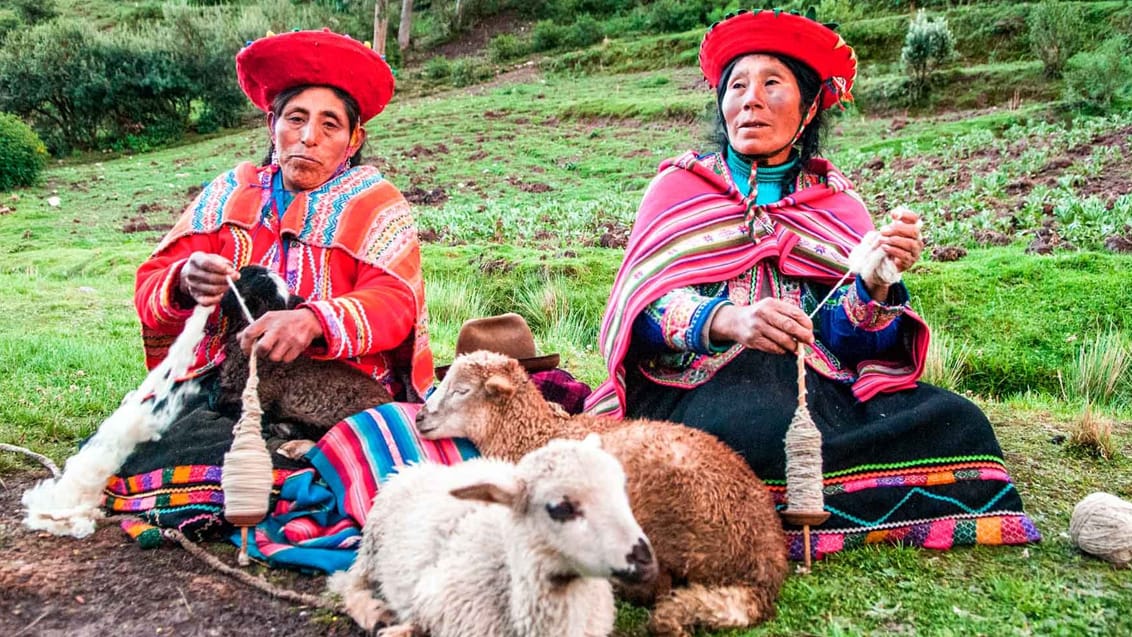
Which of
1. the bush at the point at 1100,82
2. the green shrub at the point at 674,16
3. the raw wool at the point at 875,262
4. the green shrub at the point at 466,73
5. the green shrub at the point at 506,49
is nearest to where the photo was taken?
the raw wool at the point at 875,262

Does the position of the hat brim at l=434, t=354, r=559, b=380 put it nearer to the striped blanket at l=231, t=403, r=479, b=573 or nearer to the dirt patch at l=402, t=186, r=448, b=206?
the striped blanket at l=231, t=403, r=479, b=573

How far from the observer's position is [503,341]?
165 inches

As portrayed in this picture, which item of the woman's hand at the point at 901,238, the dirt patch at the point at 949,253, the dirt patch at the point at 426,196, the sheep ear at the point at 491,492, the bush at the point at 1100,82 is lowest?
the dirt patch at the point at 949,253

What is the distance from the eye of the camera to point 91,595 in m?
2.81

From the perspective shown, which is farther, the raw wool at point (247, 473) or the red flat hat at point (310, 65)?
the red flat hat at point (310, 65)

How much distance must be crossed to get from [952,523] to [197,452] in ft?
9.15

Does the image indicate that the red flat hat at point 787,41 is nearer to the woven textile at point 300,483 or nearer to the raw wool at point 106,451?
the woven textile at point 300,483

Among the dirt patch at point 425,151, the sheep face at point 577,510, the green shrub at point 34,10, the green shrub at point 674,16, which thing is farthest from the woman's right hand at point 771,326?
the green shrub at point 34,10

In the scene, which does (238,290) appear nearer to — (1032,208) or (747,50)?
(747,50)

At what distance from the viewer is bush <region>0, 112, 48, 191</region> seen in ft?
59.4

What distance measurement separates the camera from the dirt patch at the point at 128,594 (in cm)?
265

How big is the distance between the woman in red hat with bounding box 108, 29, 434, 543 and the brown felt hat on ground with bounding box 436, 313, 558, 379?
0.26m

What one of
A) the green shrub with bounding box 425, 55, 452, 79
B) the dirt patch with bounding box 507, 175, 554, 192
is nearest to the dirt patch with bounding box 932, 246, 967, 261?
the dirt patch with bounding box 507, 175, 554, 192

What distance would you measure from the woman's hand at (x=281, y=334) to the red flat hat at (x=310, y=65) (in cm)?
101
